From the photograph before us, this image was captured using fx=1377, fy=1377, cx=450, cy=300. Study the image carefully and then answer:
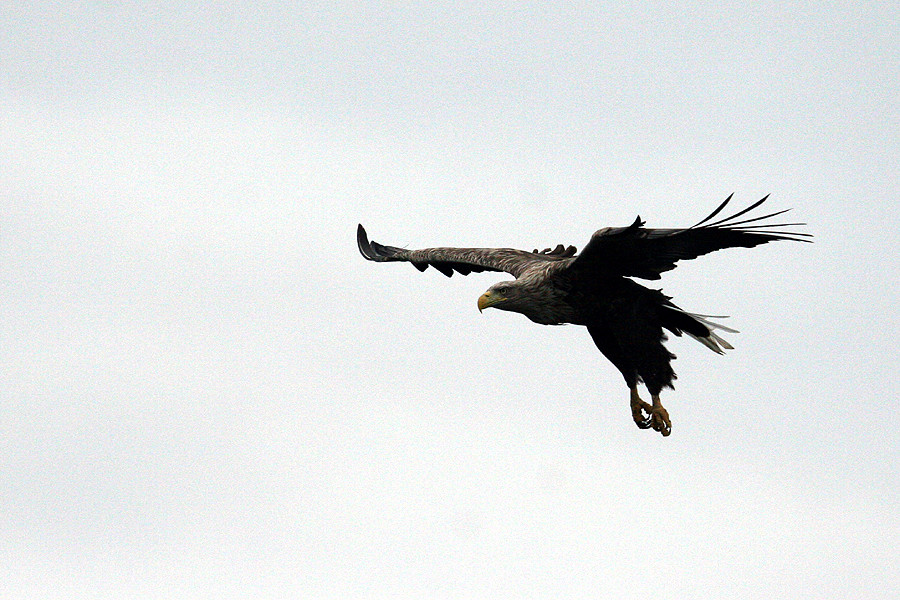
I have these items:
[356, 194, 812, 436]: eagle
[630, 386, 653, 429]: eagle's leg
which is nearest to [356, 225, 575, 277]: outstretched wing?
[356, 194, 812, 436]: eagle

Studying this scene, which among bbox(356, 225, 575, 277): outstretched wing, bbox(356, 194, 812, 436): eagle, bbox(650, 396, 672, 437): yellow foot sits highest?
bbox(356, 225, 575, 277): outstretched wing

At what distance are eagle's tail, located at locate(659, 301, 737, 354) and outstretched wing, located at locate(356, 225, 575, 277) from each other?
4.29ft

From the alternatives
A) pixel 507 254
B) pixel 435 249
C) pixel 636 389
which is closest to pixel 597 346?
pixel 636 389

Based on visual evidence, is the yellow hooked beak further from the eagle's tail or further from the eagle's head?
the eagle's tail

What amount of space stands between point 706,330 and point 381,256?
201 inches

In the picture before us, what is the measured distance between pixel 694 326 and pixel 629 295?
136 centimetres

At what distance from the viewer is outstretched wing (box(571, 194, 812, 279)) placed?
13.2 metres

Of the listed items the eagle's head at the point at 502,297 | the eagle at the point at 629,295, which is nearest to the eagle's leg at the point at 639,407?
the eagle at the point at 629,295

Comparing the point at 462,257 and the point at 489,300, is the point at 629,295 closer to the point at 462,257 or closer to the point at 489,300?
the point at 489,300

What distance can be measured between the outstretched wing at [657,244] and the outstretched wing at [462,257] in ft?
4.00

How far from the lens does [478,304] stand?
15.1 meters

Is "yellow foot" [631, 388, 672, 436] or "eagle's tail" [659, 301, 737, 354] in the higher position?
"eagle's tail" [659, 301, 737, 354]

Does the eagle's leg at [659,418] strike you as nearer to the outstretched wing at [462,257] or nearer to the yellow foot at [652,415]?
the yellow foot at [652,415]

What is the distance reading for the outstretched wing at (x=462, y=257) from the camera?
640 inches
